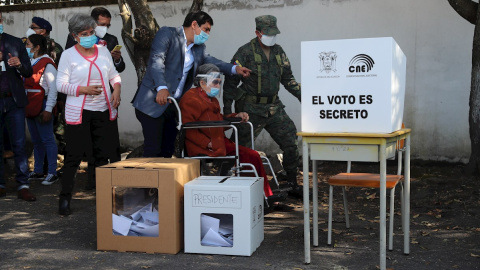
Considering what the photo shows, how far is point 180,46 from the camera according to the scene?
252 inches

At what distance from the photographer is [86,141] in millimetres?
6562

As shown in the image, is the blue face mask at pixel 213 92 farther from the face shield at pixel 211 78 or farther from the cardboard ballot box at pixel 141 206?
the cardboard ballot box at pixel 141 206

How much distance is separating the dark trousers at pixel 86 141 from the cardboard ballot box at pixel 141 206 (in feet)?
4.32

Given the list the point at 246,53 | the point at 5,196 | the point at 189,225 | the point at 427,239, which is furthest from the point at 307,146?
the point at 5,196

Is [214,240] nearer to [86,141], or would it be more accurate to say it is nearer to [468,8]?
[86,141]

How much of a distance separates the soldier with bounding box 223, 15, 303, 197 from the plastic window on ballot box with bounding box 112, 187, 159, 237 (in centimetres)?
215

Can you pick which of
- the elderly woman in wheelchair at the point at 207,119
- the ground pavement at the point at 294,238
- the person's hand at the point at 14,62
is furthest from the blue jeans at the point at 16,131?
the elderly woman in wheelchair at the point at 207,119

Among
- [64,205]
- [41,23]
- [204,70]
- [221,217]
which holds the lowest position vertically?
[64,205]

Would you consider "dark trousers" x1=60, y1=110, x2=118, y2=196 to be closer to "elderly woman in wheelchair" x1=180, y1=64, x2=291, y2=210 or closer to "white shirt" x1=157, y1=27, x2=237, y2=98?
"white shirt" x1=157, y1=27, x2=237, y2=98

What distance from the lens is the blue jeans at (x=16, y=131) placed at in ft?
23.6

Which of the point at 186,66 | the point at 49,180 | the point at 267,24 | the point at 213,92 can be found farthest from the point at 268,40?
Result: the point at 49,180

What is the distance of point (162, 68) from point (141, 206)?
1549 millimetres

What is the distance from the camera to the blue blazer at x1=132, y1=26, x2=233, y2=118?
6238mm

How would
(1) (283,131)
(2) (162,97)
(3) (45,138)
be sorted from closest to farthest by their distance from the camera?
1. (2) (162,97)
2. (1) (283,131)
3. (3) (45,138)
